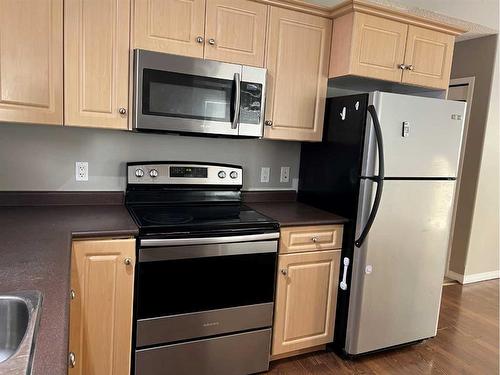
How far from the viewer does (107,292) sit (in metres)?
1.65

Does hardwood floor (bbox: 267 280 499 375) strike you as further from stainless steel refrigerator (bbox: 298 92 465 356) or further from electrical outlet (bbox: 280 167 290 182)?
electrical outlet (bbox: 280 167 290 182)

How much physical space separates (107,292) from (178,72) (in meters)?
1.14

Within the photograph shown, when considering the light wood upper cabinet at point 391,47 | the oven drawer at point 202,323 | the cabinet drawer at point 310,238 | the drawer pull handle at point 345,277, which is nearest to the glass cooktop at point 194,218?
the cabinet drawer at point 310,238

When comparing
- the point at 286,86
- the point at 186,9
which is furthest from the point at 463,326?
the point at 186,9

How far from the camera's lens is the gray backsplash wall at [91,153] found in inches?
77.1

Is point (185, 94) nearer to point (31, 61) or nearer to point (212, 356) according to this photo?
point (31, 61)

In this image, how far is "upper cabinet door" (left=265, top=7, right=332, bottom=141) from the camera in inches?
84.4

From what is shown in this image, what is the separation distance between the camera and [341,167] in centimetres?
223

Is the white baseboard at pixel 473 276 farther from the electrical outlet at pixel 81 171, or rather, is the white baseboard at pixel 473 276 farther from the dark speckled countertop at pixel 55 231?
the electrical outlet at pixel 81 171

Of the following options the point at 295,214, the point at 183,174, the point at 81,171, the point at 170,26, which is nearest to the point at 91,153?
the point at 81,171

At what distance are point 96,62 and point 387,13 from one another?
1.66 metres

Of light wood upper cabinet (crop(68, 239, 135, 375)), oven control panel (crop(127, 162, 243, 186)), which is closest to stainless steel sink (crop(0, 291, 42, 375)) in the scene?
light wood upper cabinet (crop(68, 239, 135, 375))

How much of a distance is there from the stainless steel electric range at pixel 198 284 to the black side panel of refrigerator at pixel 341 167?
19.8 inches

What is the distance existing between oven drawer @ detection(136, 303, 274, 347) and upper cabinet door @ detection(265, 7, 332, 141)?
3.37 feet
